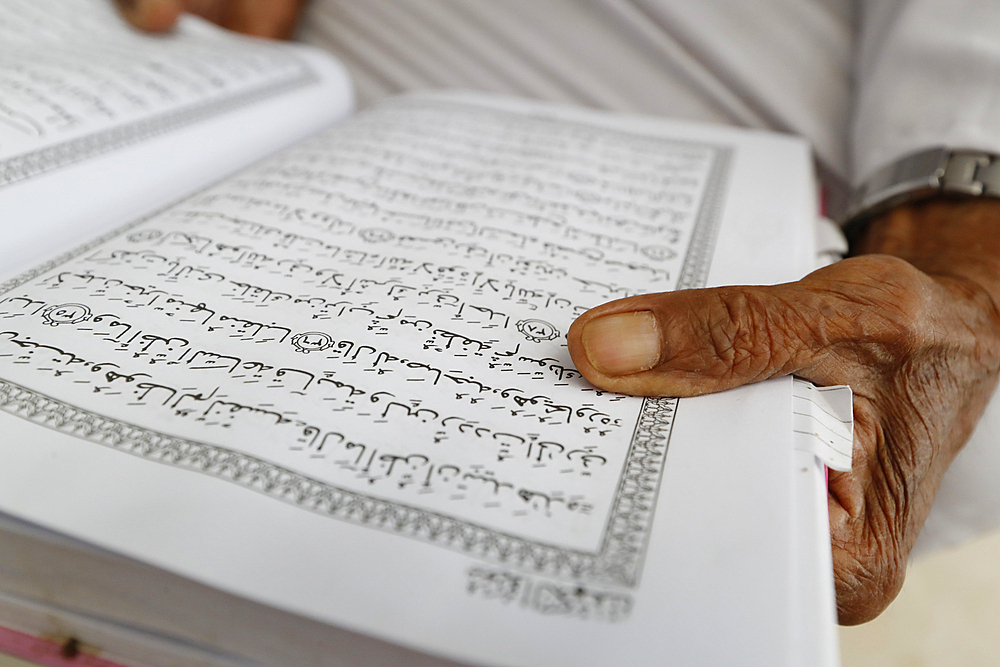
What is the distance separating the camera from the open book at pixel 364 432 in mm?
331

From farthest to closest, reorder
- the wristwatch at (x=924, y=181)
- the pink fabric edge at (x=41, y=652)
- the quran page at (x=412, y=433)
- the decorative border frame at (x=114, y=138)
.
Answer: the wristwatch at (x=924, y=181) < the decorative border frame at (x=114, y=138) < the pink fabric edge at (x=41, y=652) < the quran page at (x=412, y=433)

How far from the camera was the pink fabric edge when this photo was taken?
1.45 feet

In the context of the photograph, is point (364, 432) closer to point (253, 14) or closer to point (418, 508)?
point (418, 508)

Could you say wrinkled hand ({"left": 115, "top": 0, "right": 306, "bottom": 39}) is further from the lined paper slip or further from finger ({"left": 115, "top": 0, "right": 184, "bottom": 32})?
the lined paper slip

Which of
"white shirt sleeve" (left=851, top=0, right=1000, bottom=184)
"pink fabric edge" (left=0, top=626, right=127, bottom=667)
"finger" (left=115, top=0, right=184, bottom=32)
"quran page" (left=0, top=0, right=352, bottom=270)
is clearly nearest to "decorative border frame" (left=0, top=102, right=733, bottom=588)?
"pink fabric edge" (left=0, top=626, right=127, bottom=667)

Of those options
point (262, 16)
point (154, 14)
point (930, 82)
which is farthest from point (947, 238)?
point (262, 16)

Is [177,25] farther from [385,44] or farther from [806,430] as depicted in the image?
[806,430]

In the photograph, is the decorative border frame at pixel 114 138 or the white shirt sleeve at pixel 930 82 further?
the white shirt sleeve at pixel 930 82

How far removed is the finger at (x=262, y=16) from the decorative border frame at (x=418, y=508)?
45.2 inches

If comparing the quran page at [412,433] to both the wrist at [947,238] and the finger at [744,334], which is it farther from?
the wrist at [947,238]

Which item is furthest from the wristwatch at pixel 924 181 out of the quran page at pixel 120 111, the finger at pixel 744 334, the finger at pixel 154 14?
the finger at pixel 154 14

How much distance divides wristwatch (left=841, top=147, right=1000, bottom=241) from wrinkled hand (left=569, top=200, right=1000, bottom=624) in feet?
0.49

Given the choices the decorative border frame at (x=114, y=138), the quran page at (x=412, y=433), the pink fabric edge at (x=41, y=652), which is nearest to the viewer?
the quran page at (x=412, y=433)

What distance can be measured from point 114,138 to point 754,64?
3.20 feet
